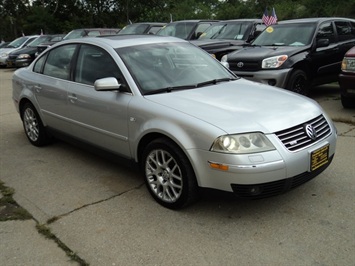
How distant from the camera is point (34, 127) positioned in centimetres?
569

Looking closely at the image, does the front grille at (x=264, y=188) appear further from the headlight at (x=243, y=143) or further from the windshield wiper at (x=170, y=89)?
the windshield wiper at (x=170, y=89)

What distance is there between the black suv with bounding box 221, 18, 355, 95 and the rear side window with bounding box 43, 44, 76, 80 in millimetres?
3453

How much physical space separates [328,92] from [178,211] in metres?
6.78

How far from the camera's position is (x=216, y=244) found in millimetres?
3078

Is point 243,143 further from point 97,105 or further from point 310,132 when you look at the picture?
point 97,105

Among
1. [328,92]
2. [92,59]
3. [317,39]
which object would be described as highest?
[92,59]

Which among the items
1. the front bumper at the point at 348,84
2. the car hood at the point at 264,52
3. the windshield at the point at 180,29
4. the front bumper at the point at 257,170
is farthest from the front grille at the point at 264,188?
the windshield at the point at 180,29

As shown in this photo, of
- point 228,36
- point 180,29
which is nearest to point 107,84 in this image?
point 228,36

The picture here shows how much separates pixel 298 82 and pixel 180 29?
5495 mm

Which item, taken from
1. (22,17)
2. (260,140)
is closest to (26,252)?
(260,140)

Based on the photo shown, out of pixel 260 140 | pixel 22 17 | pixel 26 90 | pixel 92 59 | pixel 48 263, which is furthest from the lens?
pixel 22 17

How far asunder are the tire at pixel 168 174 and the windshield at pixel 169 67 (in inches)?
25.4

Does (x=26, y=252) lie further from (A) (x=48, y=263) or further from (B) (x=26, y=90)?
(B) (x=26, y=90)

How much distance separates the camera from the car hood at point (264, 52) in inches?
292
